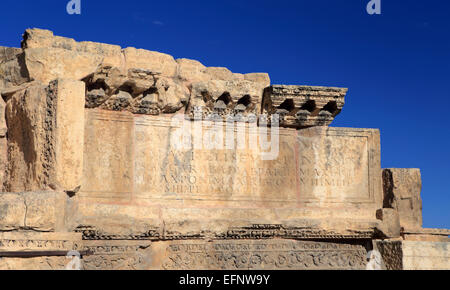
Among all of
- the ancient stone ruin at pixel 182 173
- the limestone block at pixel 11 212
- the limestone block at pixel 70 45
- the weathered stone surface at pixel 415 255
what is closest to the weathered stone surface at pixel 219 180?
the ancient stone ruin at pixel 182 173

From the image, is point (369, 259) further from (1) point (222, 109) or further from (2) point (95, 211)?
(2) point (95, 211)

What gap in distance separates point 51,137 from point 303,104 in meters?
2.99

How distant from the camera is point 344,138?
7391 mm

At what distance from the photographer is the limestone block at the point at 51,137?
18.1 ft

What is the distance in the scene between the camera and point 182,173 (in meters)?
6.55

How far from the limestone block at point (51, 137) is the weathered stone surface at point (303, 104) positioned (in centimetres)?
227

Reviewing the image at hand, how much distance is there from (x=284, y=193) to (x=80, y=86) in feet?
8.82

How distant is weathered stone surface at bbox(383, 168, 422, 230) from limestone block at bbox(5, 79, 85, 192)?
3889 mm

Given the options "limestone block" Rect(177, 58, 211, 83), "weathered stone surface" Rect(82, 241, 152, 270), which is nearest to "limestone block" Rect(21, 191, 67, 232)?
"weathered stone surface" Rect(82, 241, 152, 270)

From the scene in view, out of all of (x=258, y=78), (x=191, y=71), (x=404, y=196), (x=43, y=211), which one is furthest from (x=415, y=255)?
(x=43, y=211)

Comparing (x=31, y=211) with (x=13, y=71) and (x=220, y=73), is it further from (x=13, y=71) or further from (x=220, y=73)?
(x=220, y=73)
